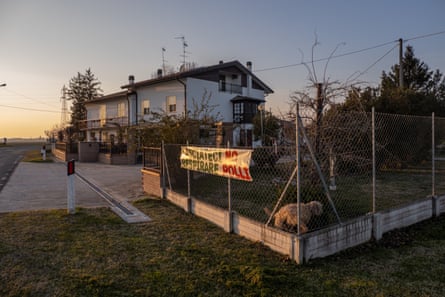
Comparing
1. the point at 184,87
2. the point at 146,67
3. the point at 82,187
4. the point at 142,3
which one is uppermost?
the point at 146,67

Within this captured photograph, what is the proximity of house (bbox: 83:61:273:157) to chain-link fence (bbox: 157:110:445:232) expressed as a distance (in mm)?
13695

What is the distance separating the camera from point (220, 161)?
17.8 ft

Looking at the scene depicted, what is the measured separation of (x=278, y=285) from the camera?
332 cm

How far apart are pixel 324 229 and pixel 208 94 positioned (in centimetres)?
2109

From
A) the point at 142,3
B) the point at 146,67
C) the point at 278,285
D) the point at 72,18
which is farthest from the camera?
the point at 146,67

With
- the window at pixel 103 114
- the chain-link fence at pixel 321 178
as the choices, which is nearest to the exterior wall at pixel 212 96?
the window at pixel 103 114

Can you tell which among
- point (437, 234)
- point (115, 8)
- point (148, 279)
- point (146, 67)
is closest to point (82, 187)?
point (115, 8)

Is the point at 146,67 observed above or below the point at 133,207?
above

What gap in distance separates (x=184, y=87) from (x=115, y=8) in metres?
11.1

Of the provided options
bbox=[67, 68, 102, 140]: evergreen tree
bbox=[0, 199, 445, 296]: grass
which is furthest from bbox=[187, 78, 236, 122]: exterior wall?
bbox=[67, 68, 102, 140]: evergreen tree

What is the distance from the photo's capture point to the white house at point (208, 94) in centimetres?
2364

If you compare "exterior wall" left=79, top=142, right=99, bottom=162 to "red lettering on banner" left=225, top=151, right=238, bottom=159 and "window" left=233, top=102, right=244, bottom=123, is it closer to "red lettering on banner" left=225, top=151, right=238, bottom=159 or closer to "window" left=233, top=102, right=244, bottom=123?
"window" left=233, top=102, right=244, bottom=123

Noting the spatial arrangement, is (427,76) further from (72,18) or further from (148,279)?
(148,279)

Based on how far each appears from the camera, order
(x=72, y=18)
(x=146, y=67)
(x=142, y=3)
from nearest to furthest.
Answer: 1. (x=142, y=3)
2. (x=72, y=18)
3. (x=146, y=67)
